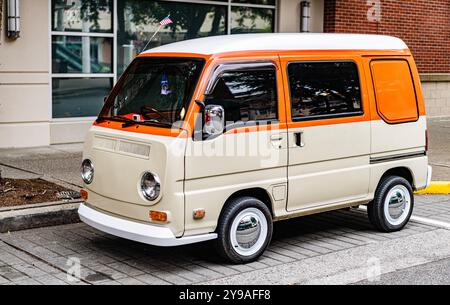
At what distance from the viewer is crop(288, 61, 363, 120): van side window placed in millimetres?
6980

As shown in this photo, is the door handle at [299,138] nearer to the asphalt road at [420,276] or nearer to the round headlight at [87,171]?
→ the asphalt road at [420,276]

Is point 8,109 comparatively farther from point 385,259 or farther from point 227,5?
point 385,259

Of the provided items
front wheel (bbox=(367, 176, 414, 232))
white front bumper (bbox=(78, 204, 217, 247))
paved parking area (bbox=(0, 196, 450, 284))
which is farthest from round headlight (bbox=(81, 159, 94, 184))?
front wheel (bbox=(367, 176, 414, 232))

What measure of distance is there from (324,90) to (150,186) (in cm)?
214

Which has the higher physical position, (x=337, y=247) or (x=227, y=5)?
(x=227, y=5)

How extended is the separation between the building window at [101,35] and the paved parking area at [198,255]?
5.67 metres

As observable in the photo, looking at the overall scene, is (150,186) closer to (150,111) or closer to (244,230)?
(150,111)

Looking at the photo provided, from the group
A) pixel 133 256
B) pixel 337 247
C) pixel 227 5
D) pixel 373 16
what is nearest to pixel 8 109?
pixel 227 5

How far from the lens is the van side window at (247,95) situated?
6.49m

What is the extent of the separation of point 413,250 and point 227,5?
9.07 metres

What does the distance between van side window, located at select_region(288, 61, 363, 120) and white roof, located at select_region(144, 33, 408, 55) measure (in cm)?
A: 19

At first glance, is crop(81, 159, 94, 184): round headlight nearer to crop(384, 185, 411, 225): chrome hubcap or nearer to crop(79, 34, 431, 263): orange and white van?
crop(79, 34, 431, 263): orange and white van
